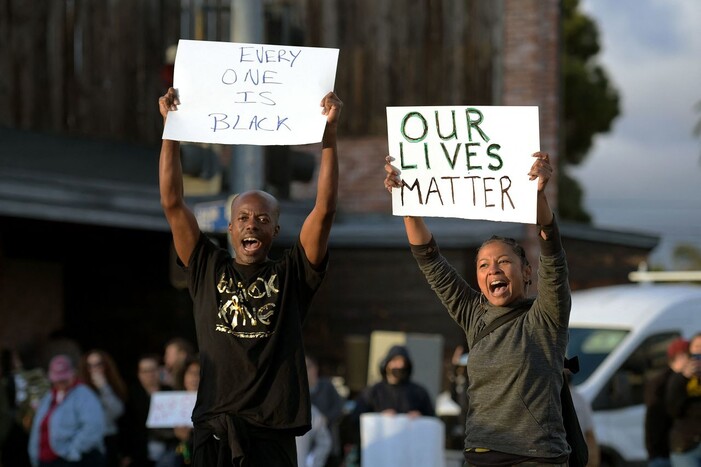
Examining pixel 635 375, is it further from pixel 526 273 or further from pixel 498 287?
pixel 498 287

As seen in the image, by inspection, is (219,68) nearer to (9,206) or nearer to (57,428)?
(57,428)

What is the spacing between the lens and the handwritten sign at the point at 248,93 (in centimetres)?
653

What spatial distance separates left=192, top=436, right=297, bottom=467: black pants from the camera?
6051mm

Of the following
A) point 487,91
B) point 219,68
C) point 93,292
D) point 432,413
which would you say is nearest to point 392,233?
point 487,91

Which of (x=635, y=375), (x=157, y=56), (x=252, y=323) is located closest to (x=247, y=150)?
(x=252, y=323)

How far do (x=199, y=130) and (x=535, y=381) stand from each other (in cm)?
185

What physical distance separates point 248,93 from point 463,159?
102 cm

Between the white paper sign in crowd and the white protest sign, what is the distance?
5.16ft

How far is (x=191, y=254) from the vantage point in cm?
634

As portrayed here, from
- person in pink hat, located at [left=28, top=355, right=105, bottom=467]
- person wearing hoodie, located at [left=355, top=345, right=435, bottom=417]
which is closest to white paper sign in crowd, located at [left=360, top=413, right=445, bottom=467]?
person wearing hoodie, located at [left=355, top=345, right=435, bottom=417]

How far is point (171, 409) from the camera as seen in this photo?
37.2 feet

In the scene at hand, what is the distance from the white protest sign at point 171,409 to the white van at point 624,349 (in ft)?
14.5

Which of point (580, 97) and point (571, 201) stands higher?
point (580, 97)

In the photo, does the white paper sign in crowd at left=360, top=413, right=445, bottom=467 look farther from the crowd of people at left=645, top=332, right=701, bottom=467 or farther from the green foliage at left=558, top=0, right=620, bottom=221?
the green foliage at left=558, top=0, right=620, bottom=221
